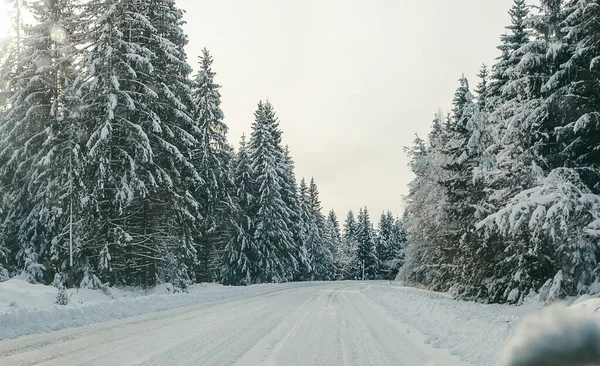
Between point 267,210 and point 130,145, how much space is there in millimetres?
23555

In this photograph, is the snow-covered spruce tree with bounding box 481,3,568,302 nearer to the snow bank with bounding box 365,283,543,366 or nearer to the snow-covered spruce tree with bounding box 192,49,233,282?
the snow bank with bounding box 365,283,543,366

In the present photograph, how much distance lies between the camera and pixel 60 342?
882cm

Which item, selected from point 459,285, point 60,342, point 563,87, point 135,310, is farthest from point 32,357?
point 459,285

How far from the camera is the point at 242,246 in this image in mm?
41844

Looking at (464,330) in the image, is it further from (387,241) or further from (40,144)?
(387,241)

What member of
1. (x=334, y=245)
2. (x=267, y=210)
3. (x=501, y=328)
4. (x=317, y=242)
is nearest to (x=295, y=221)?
(x=267, y=210)

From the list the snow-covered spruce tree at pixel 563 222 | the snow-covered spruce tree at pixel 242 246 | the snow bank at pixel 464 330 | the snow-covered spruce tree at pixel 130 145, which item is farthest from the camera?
the snow-covered spruce tree at pixel 242 246

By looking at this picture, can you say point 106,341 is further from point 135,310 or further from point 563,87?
point 563,87

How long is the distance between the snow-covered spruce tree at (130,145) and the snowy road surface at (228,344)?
9104mm

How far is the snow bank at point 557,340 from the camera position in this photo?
45.3 inches

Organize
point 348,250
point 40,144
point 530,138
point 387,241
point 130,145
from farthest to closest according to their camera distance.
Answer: point 348,250 → point 387,241 → point 40,144 → point 130,145 → point 530,138

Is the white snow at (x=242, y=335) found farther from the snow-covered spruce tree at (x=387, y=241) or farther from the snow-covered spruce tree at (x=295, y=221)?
the snow-covered spruce tree at (x=387, y=241)

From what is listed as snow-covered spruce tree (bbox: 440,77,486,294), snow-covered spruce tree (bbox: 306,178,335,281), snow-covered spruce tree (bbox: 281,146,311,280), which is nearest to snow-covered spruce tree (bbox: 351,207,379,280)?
snow-covered spruce tree (bbox: 306,178,335,281)

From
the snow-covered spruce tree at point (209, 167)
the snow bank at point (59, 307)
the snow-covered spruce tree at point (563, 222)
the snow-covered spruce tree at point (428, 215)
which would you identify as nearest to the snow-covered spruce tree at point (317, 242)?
the snow-covered spruce tree at point (428, 215)
